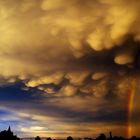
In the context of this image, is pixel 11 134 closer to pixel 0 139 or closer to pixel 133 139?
pixel 0 139

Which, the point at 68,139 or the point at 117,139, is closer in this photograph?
the point at 68,139

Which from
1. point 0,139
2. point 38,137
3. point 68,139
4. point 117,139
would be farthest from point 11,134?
point 117,139

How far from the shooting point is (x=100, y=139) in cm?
13962

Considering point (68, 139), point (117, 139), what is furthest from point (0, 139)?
point (117, 139)

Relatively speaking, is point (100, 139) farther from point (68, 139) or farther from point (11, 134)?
point (11, 134)

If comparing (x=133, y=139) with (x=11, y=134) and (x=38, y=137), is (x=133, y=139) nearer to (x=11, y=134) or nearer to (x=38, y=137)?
(x=38, y=137)

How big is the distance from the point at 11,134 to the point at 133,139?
3058 inches

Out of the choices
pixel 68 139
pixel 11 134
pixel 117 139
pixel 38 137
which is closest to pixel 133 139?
pixel 117 139

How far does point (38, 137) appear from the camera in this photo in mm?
118500

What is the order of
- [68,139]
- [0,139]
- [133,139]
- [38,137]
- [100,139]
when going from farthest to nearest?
[133,139] < [100,139] < [68,139] < [38,137] < [0,139]

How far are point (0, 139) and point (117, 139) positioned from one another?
82.0 meters

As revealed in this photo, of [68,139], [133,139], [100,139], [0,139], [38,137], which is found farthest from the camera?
[133,139]

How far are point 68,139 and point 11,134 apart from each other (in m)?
35.6

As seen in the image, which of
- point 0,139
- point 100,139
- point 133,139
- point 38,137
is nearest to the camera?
point 0,139
